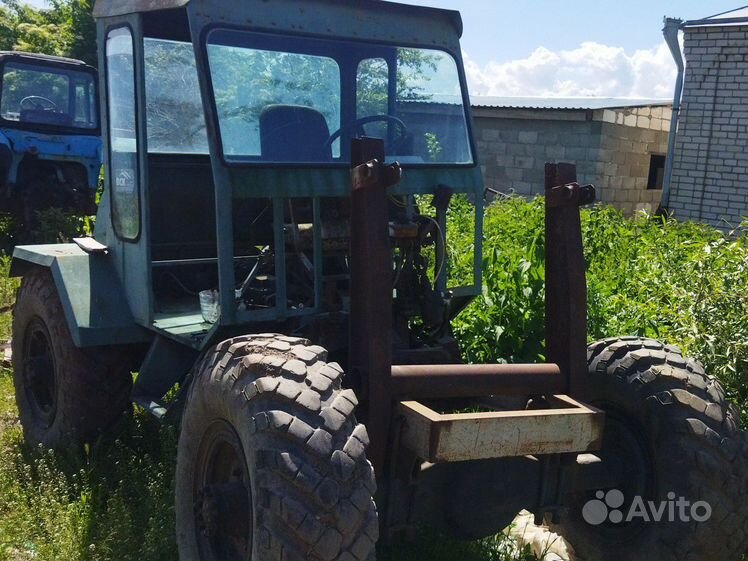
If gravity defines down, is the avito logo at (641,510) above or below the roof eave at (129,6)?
below

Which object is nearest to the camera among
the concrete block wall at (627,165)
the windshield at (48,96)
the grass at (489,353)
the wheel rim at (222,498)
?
the wheel rim at (222,498)

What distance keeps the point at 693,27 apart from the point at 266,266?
9707 mm

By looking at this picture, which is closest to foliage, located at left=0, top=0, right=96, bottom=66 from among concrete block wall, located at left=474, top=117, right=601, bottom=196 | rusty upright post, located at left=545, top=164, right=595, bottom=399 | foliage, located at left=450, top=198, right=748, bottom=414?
concrete block wall, located at left=474, top=117, right=601, bottom=196

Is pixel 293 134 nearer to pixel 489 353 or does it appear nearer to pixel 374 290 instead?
pixel 374 290

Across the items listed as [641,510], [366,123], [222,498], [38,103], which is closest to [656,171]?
[38,103]

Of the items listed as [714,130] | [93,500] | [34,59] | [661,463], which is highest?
[34,59]

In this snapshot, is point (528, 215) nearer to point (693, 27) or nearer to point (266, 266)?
point (266, 266)

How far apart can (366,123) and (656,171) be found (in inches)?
430

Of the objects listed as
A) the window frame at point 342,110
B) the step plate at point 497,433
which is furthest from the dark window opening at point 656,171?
the step plate at point 497,433

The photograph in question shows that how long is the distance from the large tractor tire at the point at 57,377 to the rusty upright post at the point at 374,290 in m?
1.99

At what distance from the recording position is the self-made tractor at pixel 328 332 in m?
2.83

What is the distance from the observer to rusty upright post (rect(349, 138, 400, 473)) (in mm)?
2988

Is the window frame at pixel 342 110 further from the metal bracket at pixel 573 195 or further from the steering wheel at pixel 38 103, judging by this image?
the steering wheel at pixel 38 103

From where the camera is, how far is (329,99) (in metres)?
4.05
